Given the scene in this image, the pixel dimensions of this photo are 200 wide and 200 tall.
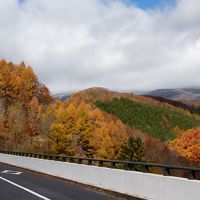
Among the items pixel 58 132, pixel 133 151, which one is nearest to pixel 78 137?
pixel 58 132

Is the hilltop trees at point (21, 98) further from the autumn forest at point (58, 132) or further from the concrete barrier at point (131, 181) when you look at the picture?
the concrete barrier at point (131, 181)

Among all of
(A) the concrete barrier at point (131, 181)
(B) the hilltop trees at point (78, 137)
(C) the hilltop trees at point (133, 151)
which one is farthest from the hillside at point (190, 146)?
(A) the concrete barrier at point (131, 181)

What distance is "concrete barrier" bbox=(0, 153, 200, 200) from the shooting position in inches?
574

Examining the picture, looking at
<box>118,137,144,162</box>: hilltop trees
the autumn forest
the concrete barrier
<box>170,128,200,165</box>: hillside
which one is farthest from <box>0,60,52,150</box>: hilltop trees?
the concrete barrier

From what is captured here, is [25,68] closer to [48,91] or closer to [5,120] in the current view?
[48,91]

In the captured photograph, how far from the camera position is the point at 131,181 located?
19078 mm

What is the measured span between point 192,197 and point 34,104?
148m

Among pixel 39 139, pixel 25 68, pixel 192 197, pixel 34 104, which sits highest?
pixel 25 68

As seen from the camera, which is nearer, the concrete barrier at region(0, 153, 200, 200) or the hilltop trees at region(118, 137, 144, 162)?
the concrete barrier at region(0, 153, 200, 200)

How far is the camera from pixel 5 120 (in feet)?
444

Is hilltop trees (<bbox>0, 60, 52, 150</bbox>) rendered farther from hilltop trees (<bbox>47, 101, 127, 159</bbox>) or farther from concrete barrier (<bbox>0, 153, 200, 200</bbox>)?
concrete barrier (<bbox>0, 153, 200, 200</bbox>)

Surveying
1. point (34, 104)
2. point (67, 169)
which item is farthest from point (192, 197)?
point (34, 104)

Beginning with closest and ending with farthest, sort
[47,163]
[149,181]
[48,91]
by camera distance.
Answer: [149,181] → [47,163] → [48,91]

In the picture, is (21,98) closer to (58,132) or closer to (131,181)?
(58,132)
